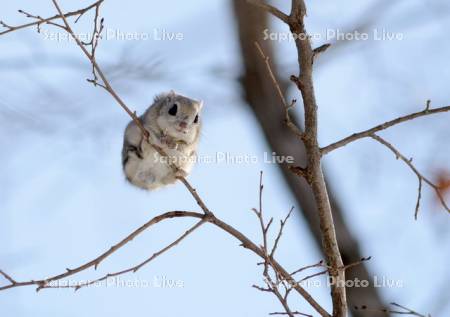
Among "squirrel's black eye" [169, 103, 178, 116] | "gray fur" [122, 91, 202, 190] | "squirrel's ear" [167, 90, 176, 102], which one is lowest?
"gray fur" [122, 91, 202, 190]

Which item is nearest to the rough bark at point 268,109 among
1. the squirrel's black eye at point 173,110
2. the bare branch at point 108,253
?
the squirrel's black eye at point 173,110

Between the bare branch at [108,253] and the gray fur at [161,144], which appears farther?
the gray fur at [161,144]

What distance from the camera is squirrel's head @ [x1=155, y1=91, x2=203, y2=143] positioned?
4.84m

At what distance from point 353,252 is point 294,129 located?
321cm

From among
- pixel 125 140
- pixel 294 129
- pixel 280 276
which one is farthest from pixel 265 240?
pixel 125 140

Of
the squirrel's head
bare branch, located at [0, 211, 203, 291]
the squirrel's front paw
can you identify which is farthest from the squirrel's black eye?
bare branch, located at [0, 211, 203, 291]

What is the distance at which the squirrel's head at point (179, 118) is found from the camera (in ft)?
15.9

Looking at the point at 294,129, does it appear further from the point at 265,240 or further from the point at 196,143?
the point at 196,143

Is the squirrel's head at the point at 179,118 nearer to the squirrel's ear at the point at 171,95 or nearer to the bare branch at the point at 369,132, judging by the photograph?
the squirrel's ear at the point at 171,95

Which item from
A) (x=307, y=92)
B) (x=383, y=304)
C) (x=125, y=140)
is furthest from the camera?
(x=383, y=304)

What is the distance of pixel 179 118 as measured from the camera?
4.92 meters

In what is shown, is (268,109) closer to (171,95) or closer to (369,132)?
(171,95)

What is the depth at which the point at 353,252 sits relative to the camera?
5.88 metres

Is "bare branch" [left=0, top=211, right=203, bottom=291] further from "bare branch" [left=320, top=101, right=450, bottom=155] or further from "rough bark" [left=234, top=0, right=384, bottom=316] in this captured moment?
"rough bark" [left=234, top=0, right=384, bottom=316]
